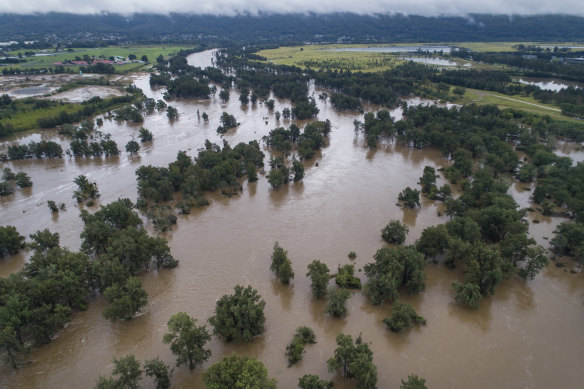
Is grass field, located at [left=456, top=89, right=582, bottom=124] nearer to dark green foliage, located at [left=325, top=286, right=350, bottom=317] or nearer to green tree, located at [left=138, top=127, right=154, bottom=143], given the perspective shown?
dark green foliage, located at [left=325, top=286, right=350, bottom=317]

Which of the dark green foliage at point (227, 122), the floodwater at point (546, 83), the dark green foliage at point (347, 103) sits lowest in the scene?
the dark green foliage at point (227, 122)

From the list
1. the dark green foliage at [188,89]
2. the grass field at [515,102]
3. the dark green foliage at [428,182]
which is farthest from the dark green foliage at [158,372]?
the grass field at [515,102]

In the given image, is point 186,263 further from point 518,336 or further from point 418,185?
point 418,185

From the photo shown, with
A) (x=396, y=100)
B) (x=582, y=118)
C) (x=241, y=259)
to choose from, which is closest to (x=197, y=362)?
(x=241, y=259)

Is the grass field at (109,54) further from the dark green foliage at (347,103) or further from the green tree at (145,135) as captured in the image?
the dark green foliage at (347,103)

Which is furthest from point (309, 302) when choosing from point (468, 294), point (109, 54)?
point (109, 54)

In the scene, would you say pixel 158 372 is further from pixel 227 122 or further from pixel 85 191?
pixel 227 122
